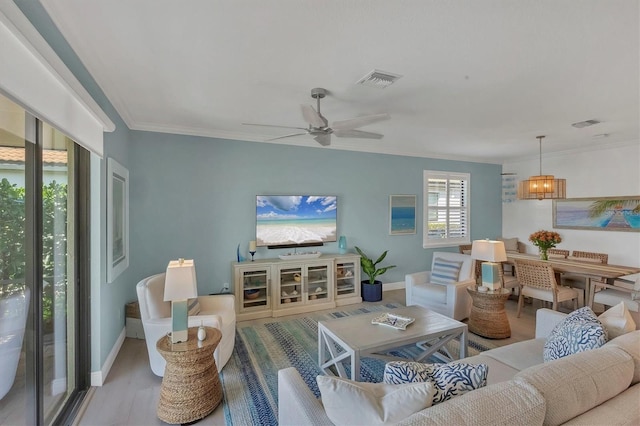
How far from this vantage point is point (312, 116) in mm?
2645

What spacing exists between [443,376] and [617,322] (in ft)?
4.95

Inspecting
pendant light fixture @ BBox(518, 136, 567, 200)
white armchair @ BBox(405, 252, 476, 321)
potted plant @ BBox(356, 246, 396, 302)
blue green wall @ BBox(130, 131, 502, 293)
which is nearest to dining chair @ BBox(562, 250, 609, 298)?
pendant light fixture @ BBox(518, 136, 567, 200)

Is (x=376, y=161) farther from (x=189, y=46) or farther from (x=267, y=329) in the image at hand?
(x=189, y=46)

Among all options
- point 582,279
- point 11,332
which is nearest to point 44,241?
point 11,332

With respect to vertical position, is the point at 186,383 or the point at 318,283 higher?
the point at 318,283

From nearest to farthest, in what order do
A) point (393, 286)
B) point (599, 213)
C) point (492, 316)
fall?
point (492, 316) < point (599, 213) < point (393, 286)

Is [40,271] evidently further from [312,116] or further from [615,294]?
[615,294]

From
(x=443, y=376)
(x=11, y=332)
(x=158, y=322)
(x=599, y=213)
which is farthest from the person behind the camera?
(x=599, y=213)

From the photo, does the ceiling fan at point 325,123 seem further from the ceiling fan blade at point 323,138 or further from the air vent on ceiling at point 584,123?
the air vent on ceiling at point 584,123

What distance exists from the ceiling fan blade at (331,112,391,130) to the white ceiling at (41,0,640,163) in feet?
0.96

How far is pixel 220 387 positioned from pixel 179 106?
2.72m

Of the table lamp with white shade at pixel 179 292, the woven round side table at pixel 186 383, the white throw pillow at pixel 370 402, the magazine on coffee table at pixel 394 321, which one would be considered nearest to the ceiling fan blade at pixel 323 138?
the table lamp with white shade at pixel 179 292

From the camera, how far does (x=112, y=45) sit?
2.08 m

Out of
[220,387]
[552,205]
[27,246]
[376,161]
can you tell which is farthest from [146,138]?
[552,205]
